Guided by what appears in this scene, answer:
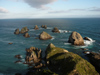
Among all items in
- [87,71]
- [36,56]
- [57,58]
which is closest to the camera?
[87,71]

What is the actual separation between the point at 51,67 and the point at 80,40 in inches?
1458

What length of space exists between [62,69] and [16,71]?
63.8 feet

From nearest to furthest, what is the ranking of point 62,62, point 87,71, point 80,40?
1. point 87,71
2. point 62,62
3. point 80,40

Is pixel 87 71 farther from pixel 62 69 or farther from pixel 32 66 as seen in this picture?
pixel 32 66

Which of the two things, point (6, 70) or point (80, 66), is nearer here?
point (80, 66)

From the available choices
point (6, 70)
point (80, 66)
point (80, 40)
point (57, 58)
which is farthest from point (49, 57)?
point (80, 40)

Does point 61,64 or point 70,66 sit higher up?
point 70,66

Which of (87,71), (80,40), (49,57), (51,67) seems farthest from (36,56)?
(80,40)

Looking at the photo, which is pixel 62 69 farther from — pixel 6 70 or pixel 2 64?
pixel 2 64

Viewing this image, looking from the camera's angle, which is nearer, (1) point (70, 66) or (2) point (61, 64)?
(1) point (70, 66)

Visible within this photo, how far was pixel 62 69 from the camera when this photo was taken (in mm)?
34844

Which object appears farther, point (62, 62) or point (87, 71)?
point (62, 62)

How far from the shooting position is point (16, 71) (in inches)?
1524

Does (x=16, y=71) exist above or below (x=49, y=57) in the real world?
below
